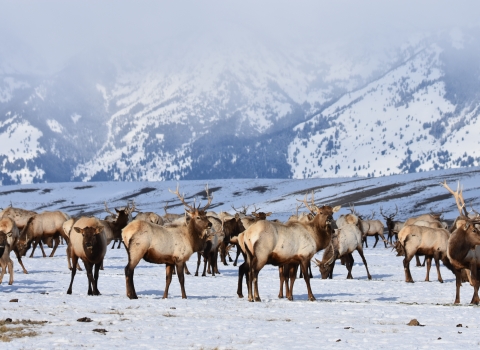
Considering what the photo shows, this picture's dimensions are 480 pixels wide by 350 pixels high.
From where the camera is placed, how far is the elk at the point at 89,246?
2009 centimetres

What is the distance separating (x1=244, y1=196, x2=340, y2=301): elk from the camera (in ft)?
63.8

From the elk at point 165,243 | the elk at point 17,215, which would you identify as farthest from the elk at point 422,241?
the elk at point 17,215

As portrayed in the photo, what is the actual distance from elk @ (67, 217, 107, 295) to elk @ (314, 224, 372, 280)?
9.38 m

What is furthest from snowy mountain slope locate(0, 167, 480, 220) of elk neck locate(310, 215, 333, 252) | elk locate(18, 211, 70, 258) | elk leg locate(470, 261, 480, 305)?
elk neck locate(310, 215, 333, 252)

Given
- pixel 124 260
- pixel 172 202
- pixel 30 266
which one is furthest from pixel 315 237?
pixel 172 202

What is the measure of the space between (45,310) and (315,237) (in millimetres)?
7246

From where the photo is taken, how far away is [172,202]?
118000 mm

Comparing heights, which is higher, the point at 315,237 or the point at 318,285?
the point at 315,237

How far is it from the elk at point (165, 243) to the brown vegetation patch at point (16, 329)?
4.77 meters

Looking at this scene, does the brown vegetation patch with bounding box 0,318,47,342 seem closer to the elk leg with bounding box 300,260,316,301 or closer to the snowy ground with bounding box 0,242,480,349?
the snowy ground with bounding box 0,242,480,349

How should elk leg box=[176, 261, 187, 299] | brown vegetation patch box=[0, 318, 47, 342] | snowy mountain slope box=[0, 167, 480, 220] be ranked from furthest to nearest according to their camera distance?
1. snowy mountain slope box=[0, 167, 480, 220]
2. elk leg box=[176, 261, 187, 299]
3. brown vegetation patch box=[0, 318, 47, 342]

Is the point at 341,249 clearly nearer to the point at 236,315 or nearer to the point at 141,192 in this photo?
the point at 236,315

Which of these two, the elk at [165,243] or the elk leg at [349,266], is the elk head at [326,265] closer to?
the elk leg at [349,266]

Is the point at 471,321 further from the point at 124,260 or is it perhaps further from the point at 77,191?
the point at 77,191
